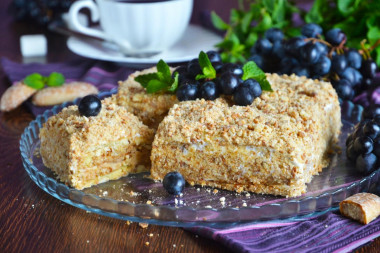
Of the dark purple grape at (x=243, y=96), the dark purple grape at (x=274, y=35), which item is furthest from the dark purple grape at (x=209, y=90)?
the dark purple grape at (x=274, y=35)

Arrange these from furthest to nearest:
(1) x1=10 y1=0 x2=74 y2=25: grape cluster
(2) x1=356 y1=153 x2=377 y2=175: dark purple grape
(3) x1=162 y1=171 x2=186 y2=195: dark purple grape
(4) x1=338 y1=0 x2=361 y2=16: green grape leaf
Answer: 1. (1) x1=10 y1=0 x2=74 y2=25: grape cluster
2. (4) x1=338 y1=0 x2=361 y2=16: green grape leaf
3. (2) x1=356 y1=153 x2=377 y2=175: dark purple grape
4. (3) x1=162 y1=171 x2=186 y2=195: dark purple grape

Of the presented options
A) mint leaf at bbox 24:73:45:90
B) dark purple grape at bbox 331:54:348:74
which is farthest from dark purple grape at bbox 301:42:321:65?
mint leaf at bbox 24:73:45:90

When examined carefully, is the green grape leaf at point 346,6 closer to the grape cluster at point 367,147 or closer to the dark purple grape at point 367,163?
the grape cluster at point 367,147

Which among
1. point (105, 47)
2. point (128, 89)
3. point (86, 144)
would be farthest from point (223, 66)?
point (105, 47)

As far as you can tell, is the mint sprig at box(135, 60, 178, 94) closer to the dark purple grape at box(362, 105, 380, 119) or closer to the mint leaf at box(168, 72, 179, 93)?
the mint leaf at box(168, 72, 179, 93)

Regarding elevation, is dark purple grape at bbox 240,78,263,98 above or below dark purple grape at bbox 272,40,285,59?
above

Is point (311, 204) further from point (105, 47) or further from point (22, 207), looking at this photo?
point (105, 47)

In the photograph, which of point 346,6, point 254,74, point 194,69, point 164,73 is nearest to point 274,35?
point 346,6
